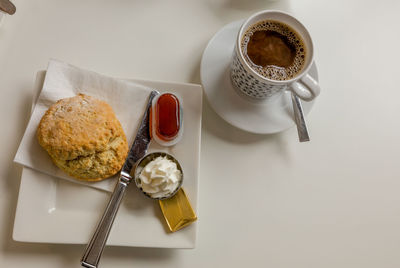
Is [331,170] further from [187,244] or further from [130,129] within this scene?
[130,129]

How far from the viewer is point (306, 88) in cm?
91

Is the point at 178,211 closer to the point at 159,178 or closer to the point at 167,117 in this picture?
the point at 159,178

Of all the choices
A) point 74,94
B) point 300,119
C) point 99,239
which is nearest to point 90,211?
point 99,239

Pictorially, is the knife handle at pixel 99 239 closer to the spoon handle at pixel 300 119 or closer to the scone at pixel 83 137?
the scone at pixel 83 137

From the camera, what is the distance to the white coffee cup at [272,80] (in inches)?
34.0

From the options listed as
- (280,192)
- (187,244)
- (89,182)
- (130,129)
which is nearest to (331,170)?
(280,192)

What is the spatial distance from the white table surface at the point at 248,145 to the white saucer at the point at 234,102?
60 mm

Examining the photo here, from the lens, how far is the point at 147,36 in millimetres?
1092

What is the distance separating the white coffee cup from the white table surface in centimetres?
18

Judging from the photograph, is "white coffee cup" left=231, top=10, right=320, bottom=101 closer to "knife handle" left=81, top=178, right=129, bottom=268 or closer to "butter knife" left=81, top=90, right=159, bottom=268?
"butter knife" left=81, top=90, right=159, bottom=268

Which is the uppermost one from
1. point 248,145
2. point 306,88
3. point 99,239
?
point 306,88

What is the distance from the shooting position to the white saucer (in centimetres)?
100

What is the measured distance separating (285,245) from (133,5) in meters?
0.95

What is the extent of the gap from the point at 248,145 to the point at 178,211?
32 centimetres
